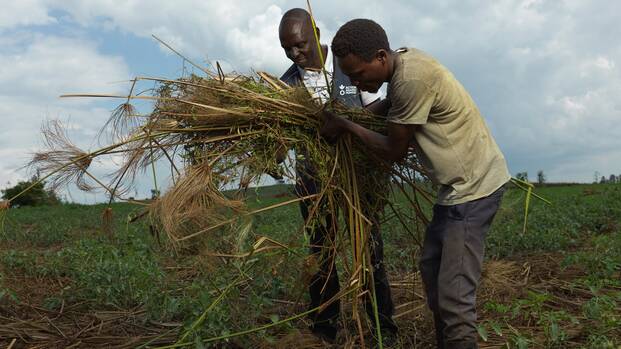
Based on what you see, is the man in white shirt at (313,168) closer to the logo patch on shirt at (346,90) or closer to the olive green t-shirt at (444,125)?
the logo patch on shirt at (346,90)

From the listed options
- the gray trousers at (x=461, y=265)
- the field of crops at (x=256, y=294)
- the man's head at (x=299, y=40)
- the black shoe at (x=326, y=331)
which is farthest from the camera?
the black shoe at (x=326, y=331)

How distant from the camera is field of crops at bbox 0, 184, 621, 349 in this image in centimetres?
358

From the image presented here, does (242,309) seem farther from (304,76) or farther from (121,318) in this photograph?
(304,76)

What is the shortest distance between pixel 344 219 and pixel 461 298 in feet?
2.53

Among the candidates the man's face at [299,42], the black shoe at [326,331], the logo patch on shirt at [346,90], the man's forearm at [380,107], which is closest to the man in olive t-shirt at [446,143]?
the man's forearm at [380,107]

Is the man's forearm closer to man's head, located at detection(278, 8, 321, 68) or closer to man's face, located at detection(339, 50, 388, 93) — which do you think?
man's face, located at detection(339, 50, 388, 93)

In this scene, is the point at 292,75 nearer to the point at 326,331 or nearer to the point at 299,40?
the point at 299,40

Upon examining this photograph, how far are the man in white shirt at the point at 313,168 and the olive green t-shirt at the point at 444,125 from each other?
495 mm

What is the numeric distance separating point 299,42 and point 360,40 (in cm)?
104

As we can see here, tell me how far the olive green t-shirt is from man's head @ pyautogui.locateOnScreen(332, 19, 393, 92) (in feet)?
0.22

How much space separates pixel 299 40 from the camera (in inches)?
153

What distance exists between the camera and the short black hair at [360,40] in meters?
2.90

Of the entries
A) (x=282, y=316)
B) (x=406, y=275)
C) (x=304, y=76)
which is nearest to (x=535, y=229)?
(x=406, y=275)

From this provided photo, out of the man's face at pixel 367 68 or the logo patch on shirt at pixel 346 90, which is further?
the logo patch on shirt at pixel 346 90
